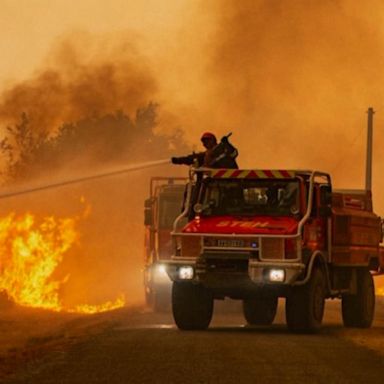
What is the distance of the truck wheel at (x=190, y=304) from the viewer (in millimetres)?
22047

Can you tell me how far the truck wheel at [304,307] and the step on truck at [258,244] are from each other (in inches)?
0.6

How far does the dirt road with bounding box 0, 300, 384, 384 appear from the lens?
49.0 ft

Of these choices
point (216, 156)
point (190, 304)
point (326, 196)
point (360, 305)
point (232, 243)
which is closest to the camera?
point (232, 243)

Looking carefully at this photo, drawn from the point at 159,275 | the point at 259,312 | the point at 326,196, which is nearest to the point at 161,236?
the point at 159,275

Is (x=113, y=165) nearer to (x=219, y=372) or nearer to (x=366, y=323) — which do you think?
(x=366, y=323)

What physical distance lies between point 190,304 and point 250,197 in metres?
1.99

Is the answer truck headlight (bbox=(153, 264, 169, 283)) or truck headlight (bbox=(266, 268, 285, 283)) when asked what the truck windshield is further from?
truck headlight (bbox=(153, 264, 169, 283))

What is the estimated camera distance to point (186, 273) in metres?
21.6

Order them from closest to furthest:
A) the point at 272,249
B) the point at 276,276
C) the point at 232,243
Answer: the point at 276,276 < the point at 272,249 < the point at 232,243

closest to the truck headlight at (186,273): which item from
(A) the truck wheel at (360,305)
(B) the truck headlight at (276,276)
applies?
(B) the truck headlight at (276,276)

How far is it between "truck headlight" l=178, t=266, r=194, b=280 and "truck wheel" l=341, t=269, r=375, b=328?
14.6ft

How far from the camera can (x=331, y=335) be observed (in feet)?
71.8

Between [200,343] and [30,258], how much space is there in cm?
2911

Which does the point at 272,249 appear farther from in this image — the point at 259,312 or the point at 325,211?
the point at 259,312
